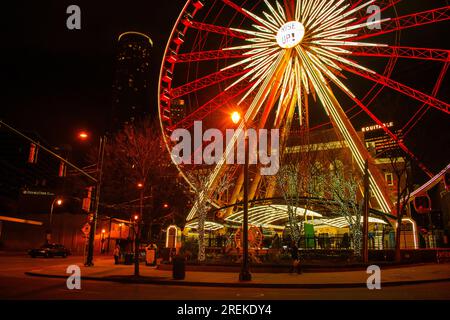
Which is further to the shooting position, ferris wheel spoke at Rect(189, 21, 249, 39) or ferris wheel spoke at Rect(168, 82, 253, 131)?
ferris wheel spoke at Rect(168, 82, 253, 131)

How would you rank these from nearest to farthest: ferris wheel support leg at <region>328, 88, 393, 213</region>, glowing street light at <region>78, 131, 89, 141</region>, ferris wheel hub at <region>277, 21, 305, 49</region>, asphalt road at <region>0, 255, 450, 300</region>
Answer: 1. asphalt road at <region>0, 255, 450, 300</region>
2. glowing street light at <region>78, 131, 89, 141</region>
3. ferris wheel support leg at <region>328, 88, 393, 213</region>
4. ferris wheel hub at <region>277, 21, 305, 49</region>

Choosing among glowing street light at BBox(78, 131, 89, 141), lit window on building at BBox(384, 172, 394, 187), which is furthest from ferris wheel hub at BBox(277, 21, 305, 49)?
lit window on building at BBox(384, 172, 394, 187)

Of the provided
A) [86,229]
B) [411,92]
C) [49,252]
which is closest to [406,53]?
[411,92]

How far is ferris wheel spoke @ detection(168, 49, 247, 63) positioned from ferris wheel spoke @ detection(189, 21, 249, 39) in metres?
1.10

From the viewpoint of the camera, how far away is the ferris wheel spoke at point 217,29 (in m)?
29.0

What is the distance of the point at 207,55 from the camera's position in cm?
3048

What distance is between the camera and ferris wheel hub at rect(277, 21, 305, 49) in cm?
2873

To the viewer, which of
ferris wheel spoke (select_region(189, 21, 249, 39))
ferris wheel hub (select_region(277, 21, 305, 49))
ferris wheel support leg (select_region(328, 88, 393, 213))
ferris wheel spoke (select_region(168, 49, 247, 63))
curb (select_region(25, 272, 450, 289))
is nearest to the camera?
curb (select_region(25, 272, 450, 289))

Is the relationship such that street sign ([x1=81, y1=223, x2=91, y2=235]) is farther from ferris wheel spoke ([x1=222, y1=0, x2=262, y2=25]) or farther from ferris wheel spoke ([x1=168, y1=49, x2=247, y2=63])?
ferris wheel spoke ([x1=222, y1=0, x2=262, y2=25])

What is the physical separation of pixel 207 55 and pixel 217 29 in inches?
79.0

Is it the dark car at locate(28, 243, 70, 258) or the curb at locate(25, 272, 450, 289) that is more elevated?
the dark car at locate(28, 243, 70, 258)

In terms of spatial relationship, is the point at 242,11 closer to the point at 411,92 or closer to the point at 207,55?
the point at 207,55
